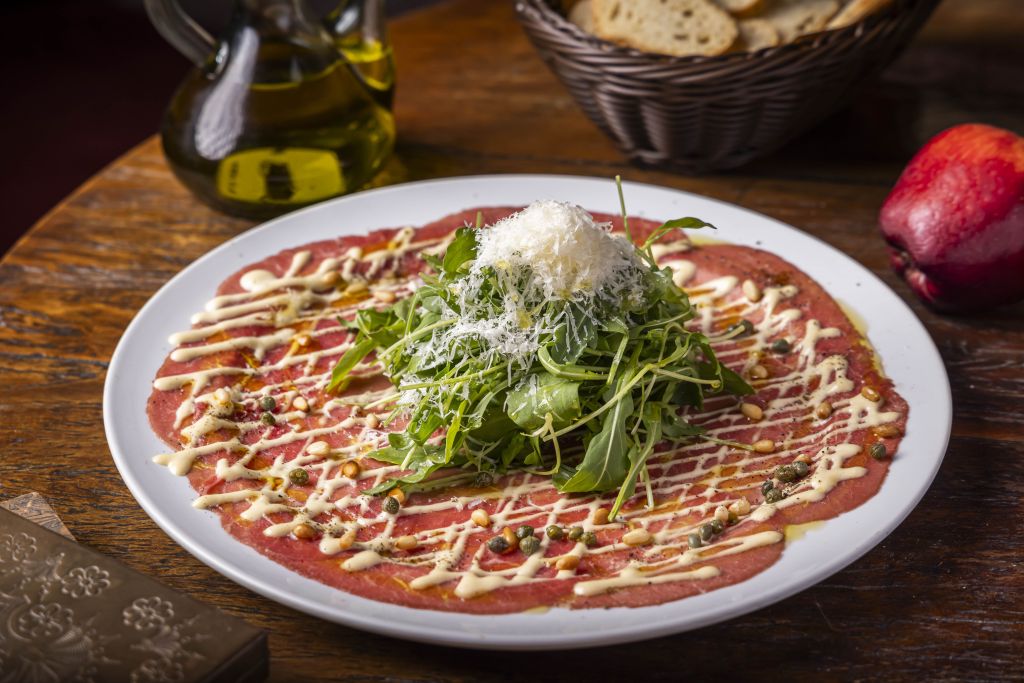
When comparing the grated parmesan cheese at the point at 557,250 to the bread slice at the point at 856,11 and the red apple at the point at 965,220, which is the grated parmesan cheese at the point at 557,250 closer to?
the red apple at the point at 965,220

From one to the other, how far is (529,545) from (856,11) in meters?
1.95

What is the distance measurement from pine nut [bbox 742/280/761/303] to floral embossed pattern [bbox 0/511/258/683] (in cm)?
144

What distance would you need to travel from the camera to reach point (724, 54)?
2.73 meters

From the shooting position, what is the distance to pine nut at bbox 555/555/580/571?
1751 mm

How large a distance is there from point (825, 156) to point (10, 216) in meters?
3.79

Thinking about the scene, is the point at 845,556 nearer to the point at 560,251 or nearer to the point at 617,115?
the point at 560,251

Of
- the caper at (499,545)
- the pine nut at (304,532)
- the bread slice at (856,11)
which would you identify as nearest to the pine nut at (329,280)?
the pine nut at (304,532)

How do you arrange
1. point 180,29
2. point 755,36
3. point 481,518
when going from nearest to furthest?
1. point 481,518
2. point 180,29
3. point 755,36

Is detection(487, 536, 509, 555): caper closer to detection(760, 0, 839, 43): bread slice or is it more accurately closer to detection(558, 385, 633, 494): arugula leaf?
detection(558, 385, 633, 494): arugula leaf

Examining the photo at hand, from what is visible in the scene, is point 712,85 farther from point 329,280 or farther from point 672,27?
point 329,280

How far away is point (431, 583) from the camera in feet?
5.60

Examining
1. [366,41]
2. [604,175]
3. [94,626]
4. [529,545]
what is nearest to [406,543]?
[529,545]

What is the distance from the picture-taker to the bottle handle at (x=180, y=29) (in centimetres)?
281

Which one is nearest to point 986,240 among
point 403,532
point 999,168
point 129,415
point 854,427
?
point 999,168
